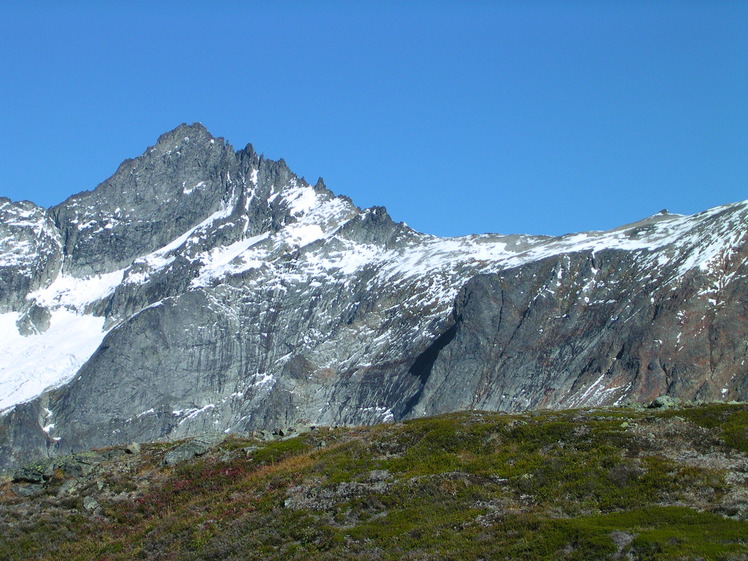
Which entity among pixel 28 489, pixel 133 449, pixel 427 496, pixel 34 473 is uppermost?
pixel 133 449

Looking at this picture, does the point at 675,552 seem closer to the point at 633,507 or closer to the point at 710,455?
the point at 633,507

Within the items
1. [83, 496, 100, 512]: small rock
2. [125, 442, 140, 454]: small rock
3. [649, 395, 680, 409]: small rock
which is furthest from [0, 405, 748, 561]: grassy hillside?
[125, 442, 140, 454]: small rock

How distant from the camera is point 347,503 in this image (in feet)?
122

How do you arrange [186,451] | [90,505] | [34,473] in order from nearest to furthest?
[90,505] → [34,473] → [186,451]

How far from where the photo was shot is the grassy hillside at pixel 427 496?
30781mm

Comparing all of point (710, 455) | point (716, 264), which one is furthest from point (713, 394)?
point (710, 455)

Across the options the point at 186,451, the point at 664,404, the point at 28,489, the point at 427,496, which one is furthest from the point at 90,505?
the point at 664,404

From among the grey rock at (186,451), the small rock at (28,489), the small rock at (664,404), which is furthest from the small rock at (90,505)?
the small rock at (664,404)

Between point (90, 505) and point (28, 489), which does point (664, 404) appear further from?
point (28, 489)

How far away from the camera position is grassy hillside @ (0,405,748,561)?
1212 inches

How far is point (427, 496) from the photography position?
36.7m

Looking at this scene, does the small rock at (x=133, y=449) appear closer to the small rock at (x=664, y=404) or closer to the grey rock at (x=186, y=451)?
the grey rock at (x=186, y=451)

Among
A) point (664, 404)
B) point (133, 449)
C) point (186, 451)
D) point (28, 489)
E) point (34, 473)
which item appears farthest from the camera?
point (133, 449)

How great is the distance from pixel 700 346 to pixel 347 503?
159 metres
